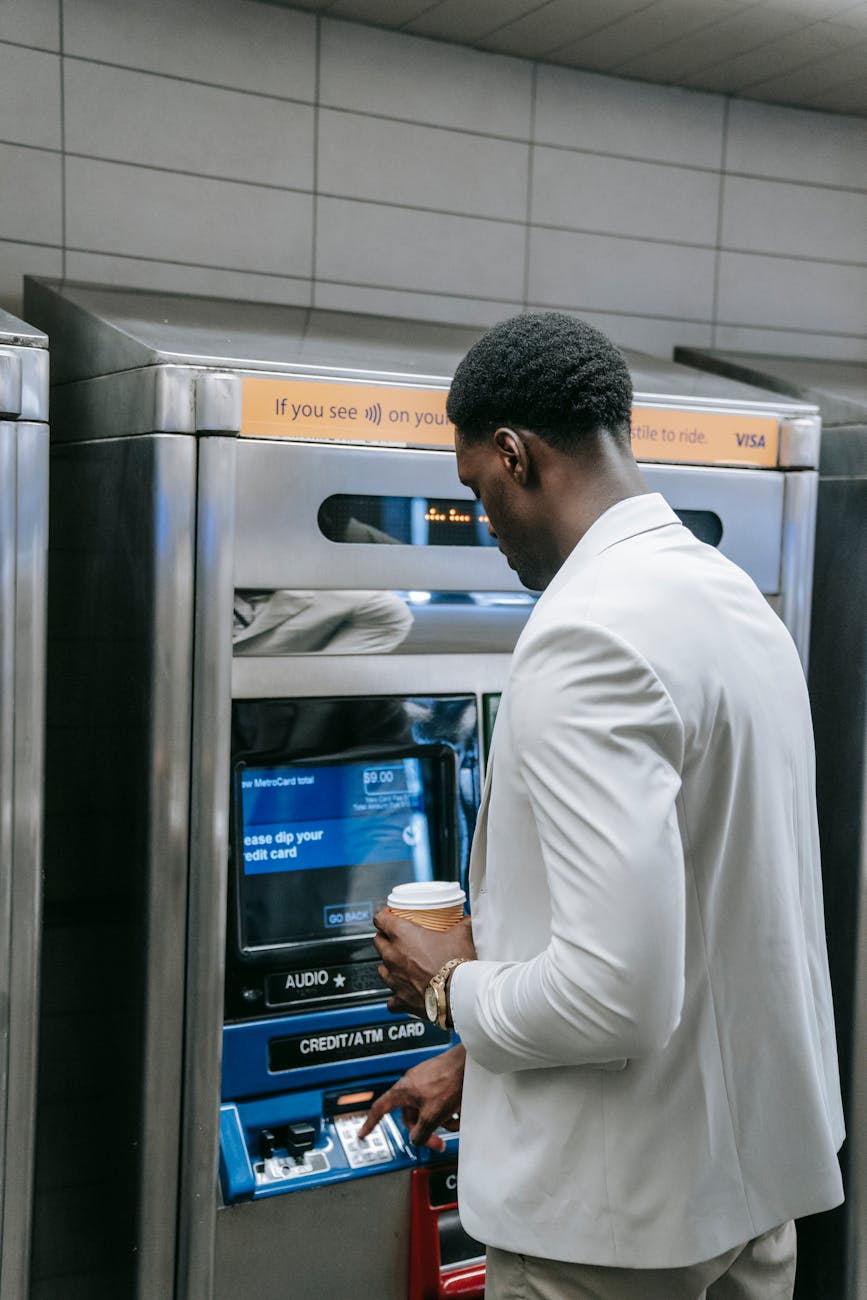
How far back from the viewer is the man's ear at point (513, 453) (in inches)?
51.1

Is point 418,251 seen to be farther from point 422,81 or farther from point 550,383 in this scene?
point 550,383

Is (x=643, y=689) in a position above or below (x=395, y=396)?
below

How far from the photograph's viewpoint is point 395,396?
1819 mm

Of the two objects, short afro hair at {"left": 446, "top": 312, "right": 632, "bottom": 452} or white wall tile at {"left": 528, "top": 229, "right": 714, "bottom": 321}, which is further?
white wall tile at {"left": 528, "top": 229, "right": 714, "bottom": 321}

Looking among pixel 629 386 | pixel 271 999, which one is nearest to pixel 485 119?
pixel 629 386

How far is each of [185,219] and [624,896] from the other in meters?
1.77

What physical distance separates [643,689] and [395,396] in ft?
2.76

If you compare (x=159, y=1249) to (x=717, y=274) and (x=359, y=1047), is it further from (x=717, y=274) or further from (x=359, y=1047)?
(x=717, y=274)

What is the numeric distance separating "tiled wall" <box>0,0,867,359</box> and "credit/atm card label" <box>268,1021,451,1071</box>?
1391mm

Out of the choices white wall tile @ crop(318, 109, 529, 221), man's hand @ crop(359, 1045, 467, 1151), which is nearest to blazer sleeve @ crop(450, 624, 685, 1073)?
man's hand @ crop(359, 1045, 467, 1151)

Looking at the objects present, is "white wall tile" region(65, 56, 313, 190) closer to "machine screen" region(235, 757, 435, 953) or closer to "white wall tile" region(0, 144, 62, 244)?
"white wall tile" region(0, 144, 62, 244)

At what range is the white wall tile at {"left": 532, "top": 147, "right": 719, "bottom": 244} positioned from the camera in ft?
8.88

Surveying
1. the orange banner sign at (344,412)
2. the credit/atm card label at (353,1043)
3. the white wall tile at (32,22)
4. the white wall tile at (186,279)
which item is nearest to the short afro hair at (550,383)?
the orange banner sign at (344,412)

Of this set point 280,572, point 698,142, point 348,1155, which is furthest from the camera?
point 698,142
